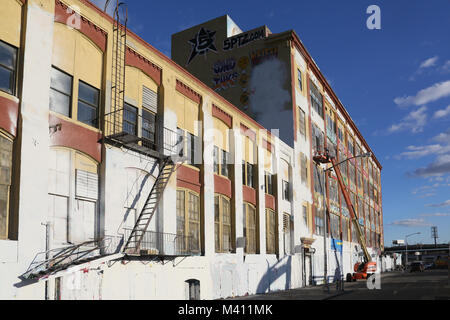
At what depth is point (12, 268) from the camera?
13836 mm

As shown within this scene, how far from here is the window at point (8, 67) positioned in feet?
48.5

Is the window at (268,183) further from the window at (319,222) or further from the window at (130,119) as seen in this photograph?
the window at (130,119)

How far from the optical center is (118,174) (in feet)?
61.9

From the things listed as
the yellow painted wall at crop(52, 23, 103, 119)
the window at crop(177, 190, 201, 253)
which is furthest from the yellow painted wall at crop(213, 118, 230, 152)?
the yellow painted wall at crop(52, 23, 103, 119)

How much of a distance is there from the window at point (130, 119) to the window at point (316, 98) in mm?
28074

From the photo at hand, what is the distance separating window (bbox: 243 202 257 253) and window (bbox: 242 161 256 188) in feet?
4.90

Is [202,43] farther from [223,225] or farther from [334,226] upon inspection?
[223,225]

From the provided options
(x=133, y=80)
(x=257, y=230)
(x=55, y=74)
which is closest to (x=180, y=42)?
(x=257, y=230)

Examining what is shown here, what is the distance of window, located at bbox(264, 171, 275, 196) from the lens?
34.1 m

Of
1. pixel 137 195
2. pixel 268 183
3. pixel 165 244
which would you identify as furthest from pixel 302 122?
pixel 137 195

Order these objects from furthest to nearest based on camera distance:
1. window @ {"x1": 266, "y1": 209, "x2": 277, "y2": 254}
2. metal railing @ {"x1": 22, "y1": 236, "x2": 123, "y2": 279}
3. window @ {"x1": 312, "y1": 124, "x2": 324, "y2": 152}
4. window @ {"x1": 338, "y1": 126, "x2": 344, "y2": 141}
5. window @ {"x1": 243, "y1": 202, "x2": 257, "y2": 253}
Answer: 1. window @ {"x1": 338, "y1": 126, "x2": 344, "y2": 141}
2. window @ {"x1": 312, "y1": 124, "x2": 324, "y2": 152}
3. window @ {"x1": 266, "y1": 209, "x2": 277, "y2": 254}
4. window @ {"x1": 243, "y1": 202, "x2": 257, "y2": 253}
5. metal railing @ {"x1": 22, "y1": 236, "x2": 123, "y2": 279}

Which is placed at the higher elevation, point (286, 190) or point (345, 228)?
point (286, 190)

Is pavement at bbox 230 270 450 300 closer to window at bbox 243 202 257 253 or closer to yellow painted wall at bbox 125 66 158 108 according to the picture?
window at bbox 243 202 257 253

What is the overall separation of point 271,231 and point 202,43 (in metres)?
22.8
